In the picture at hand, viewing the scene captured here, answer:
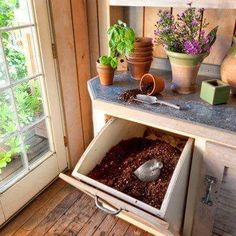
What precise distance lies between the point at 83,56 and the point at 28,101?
47 centimetres

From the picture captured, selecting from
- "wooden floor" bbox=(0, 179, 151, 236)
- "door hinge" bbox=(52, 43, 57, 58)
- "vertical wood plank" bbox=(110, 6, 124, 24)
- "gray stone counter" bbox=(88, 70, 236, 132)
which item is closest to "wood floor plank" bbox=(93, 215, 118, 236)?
→ "wooden floor" bbox=(0, 179, 151, 236)

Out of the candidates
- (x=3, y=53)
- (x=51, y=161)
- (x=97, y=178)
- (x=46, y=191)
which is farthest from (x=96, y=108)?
(x=46, y=191)

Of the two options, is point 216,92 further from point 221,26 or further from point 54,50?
point 54,50

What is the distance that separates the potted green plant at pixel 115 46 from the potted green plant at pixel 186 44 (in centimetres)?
14

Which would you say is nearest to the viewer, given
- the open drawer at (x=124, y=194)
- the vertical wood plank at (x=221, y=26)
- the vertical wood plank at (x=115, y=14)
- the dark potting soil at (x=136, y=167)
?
the open drawer at (x=124, y=194)

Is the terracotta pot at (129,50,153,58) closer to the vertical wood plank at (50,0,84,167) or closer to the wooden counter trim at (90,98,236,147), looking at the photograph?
the wooden counter trim at (90,98,236,147)

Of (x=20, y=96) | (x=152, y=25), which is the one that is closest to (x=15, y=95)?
(x=20, y=96)

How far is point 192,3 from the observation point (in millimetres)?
1033

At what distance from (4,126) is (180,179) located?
3.20ft

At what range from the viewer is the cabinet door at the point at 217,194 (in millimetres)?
926

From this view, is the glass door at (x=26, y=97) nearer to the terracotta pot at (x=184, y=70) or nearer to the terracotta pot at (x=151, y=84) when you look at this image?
the terracotta pot at (x=151, y=84)

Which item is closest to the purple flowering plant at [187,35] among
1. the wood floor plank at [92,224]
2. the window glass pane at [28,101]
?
the window glass pane at [28,101]

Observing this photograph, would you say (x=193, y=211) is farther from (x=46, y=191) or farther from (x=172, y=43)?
(x=46, y=191)

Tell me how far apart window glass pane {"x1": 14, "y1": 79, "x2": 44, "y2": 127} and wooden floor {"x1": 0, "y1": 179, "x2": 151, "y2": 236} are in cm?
55
